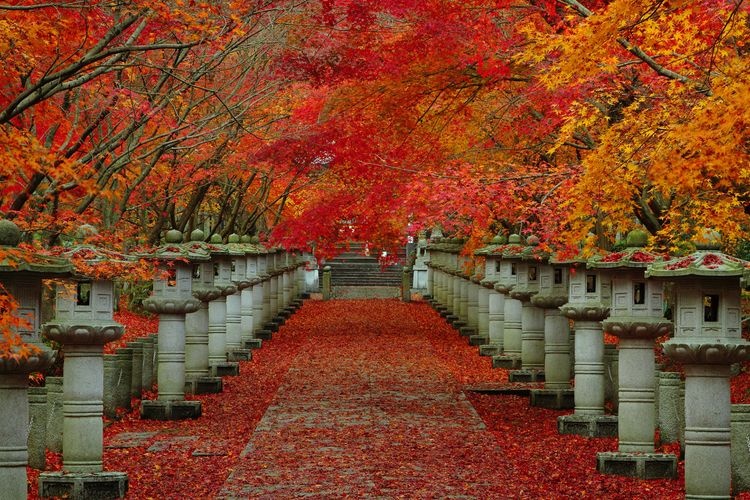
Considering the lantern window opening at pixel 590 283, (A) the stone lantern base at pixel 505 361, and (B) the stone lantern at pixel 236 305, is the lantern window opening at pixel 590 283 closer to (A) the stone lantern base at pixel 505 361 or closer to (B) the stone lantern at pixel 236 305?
(A) the stone lantern base at pixel 505 361

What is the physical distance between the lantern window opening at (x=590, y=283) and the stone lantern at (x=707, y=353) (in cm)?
530

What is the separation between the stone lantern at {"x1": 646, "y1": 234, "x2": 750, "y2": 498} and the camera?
426 inches

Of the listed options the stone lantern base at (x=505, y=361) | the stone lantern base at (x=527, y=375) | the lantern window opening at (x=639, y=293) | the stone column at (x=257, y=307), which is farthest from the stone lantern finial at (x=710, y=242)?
the stone column at (x=257, y=307)

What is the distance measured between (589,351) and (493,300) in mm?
12142

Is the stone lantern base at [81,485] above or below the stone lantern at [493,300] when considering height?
below

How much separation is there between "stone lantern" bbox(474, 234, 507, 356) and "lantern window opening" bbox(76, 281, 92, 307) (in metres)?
14.5

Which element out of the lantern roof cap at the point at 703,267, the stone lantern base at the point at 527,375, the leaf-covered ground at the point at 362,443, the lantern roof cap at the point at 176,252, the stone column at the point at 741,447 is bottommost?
the leaf-covered ground at the point at 362,443

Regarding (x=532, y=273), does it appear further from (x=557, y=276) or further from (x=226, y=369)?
(x=226, y=369)

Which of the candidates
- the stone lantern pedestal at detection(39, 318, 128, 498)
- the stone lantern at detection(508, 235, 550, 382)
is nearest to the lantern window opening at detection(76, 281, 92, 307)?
the stone lantern pedestal at detection(39, 318, 128, 498)

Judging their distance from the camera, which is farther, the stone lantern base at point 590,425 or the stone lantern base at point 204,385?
the stone lantern base at point 204,385

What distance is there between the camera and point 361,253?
218ft

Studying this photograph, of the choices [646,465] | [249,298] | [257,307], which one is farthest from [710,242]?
[257,307]

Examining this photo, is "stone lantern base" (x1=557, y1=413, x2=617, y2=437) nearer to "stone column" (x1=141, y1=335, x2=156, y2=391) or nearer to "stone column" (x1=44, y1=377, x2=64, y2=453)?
"stone column" (x1=44, y1=377, x2=64, y2=453)

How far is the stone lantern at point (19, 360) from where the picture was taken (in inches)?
380
